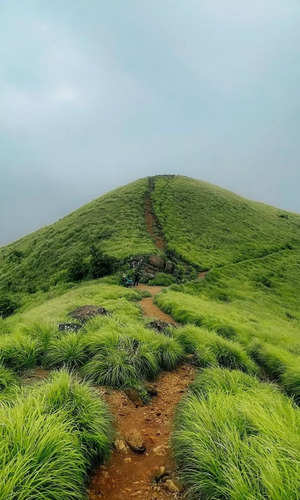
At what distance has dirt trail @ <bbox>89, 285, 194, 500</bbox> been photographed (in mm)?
3061

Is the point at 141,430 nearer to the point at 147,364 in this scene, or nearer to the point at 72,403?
the point at 72,403

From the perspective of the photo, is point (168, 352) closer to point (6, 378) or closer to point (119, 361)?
point (119, 361)

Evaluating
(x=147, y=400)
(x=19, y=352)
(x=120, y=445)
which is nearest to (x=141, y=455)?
(x=120, y=445)

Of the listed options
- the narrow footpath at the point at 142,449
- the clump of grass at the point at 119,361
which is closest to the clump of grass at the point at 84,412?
the narrow footpath at the point at 142,449

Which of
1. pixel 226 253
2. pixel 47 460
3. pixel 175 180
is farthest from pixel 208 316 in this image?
pixel 175 180

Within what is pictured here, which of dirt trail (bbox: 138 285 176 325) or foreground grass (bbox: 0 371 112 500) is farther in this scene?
dirt trail (bbox: 138 285 176 325)

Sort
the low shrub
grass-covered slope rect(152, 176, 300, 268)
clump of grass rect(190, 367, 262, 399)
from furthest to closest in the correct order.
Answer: grass-covered slope rect(152, 176, 300, 268), the low shrub, clump of grass rect(190, 367, 262, 399)

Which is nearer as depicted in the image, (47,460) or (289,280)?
(47,460)

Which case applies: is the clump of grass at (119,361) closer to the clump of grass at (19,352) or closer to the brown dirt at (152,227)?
the clump of grass at (19,352)

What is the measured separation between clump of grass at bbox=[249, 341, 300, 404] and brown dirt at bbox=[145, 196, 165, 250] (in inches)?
938

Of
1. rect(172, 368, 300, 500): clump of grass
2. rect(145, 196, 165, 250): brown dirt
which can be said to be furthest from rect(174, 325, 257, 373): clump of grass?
rect(145, 196, 165, 250): brown dirt

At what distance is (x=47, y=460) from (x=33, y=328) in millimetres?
4653

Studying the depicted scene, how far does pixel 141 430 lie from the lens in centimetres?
420

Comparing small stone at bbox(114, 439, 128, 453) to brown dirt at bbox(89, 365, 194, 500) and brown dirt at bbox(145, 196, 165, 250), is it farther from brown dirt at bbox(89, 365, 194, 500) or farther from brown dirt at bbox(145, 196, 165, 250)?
brown dirt at bbox(145, 196, 165, 250)
